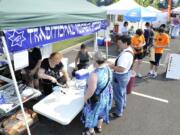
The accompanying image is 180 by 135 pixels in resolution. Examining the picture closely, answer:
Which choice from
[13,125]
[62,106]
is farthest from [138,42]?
[13,125]

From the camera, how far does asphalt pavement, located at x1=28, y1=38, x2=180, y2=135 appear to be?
13.0ft

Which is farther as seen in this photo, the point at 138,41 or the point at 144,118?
the point at 138,41

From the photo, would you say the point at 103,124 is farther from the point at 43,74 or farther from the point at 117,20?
the point at 117,20

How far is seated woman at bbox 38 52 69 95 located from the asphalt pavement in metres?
0.75

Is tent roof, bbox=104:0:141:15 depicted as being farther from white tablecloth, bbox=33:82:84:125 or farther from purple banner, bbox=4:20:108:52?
white tablecloth, bbox=33:82:84:125

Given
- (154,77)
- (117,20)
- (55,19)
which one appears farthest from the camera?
(117,20)

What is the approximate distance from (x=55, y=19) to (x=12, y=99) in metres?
1.65

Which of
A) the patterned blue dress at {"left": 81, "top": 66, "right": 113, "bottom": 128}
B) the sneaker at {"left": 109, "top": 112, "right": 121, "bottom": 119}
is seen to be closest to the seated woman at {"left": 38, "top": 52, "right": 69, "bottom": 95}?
the patterned blue dress at {"left": 81, "top": 66, "right": 113, "bottom": 128}

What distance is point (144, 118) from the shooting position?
174 inches

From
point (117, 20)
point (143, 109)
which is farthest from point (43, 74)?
point (117, 20)

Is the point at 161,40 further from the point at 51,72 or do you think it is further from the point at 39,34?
the point at 39,34

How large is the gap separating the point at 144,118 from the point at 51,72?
2.37 meters

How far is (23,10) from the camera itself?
274 cm

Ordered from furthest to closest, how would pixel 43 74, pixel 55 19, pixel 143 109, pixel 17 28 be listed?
pixel 143 109
pixel 43 74
pixel 55 19
pixel 17 28
